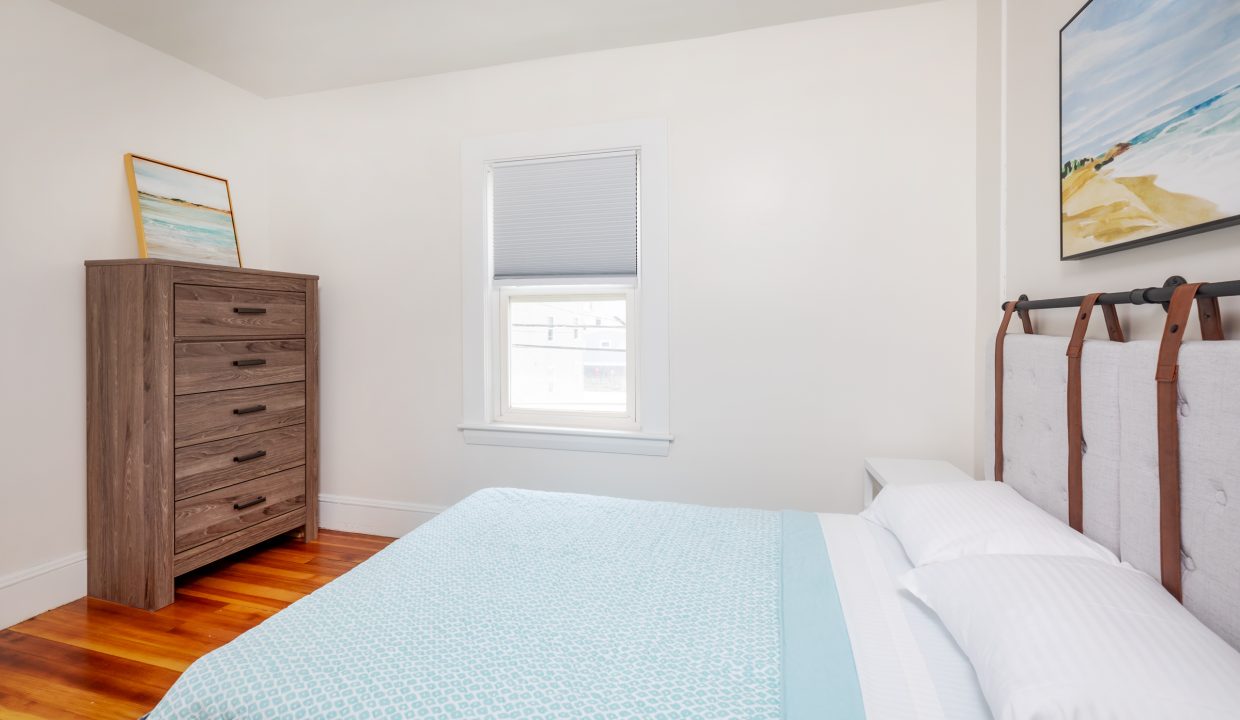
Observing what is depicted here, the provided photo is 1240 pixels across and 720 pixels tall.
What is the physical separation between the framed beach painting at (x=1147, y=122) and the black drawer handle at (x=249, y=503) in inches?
138

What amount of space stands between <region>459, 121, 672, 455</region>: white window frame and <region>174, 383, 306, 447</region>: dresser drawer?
0.95 meters

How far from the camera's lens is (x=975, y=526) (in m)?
1.34

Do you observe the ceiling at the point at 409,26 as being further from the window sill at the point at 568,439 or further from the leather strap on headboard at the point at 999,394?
the window sill at the point at 568,439

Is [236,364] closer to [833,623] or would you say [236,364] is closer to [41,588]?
[41,588]

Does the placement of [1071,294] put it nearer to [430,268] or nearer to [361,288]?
[430,268]

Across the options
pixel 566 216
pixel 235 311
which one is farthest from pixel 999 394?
pixel 235 311

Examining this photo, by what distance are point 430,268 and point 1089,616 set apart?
118 inches

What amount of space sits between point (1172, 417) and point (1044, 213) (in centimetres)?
100

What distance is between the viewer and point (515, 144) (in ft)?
9.59

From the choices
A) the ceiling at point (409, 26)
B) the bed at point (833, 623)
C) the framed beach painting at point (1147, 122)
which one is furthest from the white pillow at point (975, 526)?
the ceiling at point (409, 26)

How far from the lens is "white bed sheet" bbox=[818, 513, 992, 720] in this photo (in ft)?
3.10

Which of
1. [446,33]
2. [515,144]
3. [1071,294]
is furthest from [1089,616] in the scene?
[446,33]

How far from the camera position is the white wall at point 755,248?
243 cm

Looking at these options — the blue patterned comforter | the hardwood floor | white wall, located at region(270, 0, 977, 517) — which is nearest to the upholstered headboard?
the blue patterned comforter
